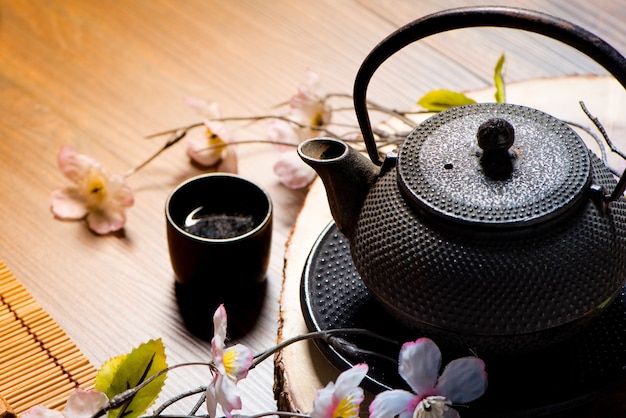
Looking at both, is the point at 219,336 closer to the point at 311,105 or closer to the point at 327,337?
the point at 327,337

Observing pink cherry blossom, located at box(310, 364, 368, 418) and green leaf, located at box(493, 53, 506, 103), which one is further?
green leaf, located at box(493, 53, 506, 103)

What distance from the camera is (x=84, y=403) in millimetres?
711

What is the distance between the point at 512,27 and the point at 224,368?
371mm

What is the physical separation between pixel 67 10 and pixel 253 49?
34cm

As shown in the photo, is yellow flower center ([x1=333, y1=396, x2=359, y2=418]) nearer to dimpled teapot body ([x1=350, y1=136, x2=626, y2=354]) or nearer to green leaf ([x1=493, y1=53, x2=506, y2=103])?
dimpled teapot body ([x1=350, y1=136, x2=626, y2=354])

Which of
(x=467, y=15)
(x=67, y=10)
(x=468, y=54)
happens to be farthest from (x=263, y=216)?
(x=67, y=10)

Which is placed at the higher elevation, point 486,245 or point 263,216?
point 486,245

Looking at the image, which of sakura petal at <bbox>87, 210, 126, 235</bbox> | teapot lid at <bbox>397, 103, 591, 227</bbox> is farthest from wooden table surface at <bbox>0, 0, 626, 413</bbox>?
teapot lid at <bbox>397, 103, 591, 227</bbox>

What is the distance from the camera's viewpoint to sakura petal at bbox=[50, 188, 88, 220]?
1.14m

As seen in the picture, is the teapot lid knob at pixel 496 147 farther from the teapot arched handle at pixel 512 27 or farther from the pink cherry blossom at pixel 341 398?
the pink cherry blossom at pixel 341 398

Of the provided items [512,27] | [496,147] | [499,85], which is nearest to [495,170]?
[496,147]

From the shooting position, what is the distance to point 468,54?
1.37 meters

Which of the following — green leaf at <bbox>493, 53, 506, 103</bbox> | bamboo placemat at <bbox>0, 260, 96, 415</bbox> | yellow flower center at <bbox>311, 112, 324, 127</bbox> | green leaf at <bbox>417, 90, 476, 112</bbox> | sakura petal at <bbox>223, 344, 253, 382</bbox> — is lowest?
bamboo placemat at <bbox>0, 260, 96, 415</bbox>

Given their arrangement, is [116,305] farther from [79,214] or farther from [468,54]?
[468,54]
